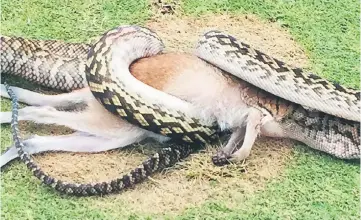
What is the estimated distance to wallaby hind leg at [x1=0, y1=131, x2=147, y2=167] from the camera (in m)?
5.31

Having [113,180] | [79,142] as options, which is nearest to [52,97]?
[79,142]

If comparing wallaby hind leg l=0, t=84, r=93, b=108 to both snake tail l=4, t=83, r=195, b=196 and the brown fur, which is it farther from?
the brown fur

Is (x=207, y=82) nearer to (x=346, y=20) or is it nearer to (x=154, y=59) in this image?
(x=154, y=59)

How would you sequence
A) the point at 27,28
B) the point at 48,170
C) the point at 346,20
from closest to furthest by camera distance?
the point at 48,170, the point at 27,28, the point at 346,20

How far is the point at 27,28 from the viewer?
6.27 meters

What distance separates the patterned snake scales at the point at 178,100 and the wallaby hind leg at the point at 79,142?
136 millimetres

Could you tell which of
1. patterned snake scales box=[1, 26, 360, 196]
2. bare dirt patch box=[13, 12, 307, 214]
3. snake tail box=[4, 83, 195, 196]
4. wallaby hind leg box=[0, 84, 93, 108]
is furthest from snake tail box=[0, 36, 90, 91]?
bare dirt patch box=[13, 12, 307, 214]

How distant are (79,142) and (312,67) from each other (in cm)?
172

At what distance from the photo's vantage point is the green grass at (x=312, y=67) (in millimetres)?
4970

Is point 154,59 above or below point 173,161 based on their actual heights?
above

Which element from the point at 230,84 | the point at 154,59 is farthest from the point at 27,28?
the point at 230,84

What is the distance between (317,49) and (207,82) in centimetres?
125

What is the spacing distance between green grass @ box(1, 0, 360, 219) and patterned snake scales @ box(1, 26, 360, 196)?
12 centimetres

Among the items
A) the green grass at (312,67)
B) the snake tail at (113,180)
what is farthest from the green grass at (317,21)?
the snake tail at (113,180)
